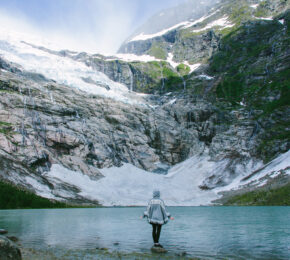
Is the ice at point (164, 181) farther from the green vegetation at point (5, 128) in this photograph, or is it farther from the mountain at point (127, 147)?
the green vegetation at point (5, 128)

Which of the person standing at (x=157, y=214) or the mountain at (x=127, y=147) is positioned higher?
the mountain at (x=127, y=147)

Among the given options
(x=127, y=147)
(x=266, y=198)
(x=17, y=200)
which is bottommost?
(x=17, y=200)

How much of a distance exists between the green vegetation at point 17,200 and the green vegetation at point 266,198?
61066 mm

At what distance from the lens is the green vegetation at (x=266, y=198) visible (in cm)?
8550

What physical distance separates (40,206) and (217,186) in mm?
82759

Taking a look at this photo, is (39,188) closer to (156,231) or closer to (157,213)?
(156,231)

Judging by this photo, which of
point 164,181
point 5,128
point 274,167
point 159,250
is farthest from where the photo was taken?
point 164,181

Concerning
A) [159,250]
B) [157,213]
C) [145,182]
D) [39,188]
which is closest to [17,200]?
[39,188]

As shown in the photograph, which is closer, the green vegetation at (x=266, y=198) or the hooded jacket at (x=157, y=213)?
the hooded jacket at (x=157, y=213)

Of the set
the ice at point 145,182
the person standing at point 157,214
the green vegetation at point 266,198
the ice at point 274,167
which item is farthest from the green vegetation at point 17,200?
the person standing at point 157,214

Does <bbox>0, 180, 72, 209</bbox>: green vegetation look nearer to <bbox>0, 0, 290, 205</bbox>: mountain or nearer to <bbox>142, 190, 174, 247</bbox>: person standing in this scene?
<bbox>0, 0, 290, 205</bbox>: mountain

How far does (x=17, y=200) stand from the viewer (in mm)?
90500

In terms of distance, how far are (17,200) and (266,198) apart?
7423 centimetres

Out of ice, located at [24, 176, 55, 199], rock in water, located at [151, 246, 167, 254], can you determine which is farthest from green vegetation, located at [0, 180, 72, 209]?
rock in water, located at [151, 246, 167, 254]
